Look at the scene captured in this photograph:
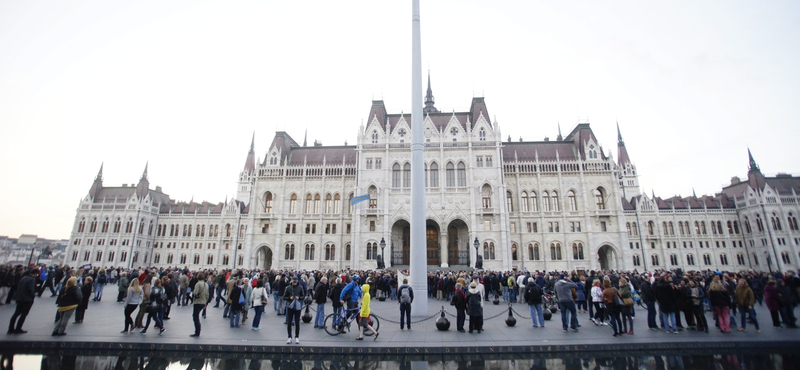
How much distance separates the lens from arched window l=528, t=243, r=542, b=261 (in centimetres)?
4278

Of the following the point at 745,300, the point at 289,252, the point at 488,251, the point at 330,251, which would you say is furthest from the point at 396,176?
the point at 745,300

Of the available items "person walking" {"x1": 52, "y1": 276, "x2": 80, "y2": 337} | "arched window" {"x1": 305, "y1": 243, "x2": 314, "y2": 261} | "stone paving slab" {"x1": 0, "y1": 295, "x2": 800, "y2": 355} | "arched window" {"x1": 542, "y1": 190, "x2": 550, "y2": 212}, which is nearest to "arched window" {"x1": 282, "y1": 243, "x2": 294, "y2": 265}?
"arched window" {"x1": 305, "y1": 243, "x2": 314, "y2": 261}

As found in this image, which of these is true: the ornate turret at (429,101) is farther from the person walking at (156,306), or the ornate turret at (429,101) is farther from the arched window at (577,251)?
the person walking at (156,306)

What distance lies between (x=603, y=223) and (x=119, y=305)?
151ft

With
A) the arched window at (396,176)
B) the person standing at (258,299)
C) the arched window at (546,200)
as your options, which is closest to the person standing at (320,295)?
the person standing at (258,299)

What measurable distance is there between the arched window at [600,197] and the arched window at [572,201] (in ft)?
8.31

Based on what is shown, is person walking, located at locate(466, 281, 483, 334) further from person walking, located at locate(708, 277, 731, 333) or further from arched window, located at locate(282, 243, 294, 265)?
arched window, located at locate(282, 243, 294, 265)

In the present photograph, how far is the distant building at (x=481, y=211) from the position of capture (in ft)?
135

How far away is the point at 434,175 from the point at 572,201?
1769 centimetres

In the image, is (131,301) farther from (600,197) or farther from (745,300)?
(600,197)

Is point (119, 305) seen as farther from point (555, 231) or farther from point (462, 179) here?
point (555, 231)

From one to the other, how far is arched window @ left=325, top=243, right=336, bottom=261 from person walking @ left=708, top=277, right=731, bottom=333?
38889mm

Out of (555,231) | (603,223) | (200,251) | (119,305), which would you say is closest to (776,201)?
(603,223)

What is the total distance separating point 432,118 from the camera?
46.6 metres
